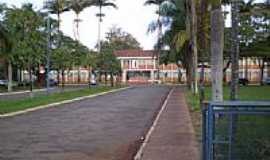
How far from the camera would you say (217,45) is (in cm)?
1941

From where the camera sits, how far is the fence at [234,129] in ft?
24.6

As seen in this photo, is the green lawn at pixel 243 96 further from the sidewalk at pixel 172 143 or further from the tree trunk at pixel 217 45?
the sidewalk at pixel 172 143

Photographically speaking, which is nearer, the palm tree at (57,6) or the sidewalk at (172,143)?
the sidewalk at (172,143)

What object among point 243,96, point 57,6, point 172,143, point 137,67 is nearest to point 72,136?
point 172,143

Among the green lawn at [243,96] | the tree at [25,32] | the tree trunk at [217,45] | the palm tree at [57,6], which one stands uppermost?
the palm tree at [57,6]

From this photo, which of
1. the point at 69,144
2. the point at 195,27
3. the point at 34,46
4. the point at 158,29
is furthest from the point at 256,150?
the point at 34,46

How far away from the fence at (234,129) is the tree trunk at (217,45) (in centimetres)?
1134

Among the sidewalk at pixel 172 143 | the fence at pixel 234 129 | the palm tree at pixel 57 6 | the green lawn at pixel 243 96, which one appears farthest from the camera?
the palm tree at pixel 57 6

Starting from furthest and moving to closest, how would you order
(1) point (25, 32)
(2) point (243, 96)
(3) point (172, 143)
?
1. (1) point (25, 32)
2. (2) point (243, 96)
3. (3) point (172, 143)

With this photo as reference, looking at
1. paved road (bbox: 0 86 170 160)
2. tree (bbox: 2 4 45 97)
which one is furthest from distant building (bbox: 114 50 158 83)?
paved road (bbox: 0 86 170 160)

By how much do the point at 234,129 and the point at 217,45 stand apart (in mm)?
11986

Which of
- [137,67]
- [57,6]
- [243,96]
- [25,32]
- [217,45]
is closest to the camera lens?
[217,45]

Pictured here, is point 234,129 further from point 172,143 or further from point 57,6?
point 57,6

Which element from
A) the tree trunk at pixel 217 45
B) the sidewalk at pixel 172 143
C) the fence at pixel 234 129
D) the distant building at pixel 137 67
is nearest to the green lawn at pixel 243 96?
the tree trunk at pixel 217 45
